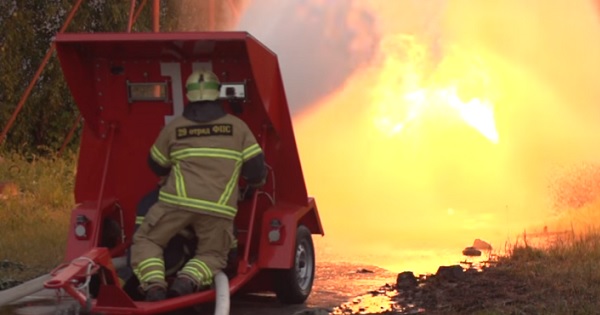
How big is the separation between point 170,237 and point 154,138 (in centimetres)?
110

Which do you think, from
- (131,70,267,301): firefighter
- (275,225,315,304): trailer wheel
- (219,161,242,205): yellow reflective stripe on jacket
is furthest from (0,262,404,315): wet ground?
(219,161,242,205): yellow reflective stripe on jacket

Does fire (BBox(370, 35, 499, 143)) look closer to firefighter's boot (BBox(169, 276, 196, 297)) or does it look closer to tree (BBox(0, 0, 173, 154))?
firefighter's boot (BBox(169, 276, 196, 297))

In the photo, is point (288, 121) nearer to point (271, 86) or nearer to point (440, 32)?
point (271, 86)

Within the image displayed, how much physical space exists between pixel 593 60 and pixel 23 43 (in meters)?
8.52

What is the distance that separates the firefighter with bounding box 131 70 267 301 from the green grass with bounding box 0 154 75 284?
221cm

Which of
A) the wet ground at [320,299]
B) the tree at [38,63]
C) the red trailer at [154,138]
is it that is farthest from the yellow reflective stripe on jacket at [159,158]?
the tree at [38,63]

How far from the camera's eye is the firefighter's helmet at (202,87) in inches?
244

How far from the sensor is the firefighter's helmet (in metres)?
6.19

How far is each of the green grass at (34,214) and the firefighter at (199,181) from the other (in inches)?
87.0

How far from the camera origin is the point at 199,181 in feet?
19.8

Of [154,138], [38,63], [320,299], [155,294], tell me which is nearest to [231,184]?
[155,294]

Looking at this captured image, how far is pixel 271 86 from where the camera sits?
6.49m

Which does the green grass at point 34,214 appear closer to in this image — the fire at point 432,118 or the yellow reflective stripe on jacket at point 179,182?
the yellow reflective stripe on jacket at point 179,182

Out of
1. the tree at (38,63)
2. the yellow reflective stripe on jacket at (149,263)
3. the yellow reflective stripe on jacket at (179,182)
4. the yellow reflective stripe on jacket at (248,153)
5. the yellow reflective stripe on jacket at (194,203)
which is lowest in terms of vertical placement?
the yellow reflective stripe on jacket at (149,263)
